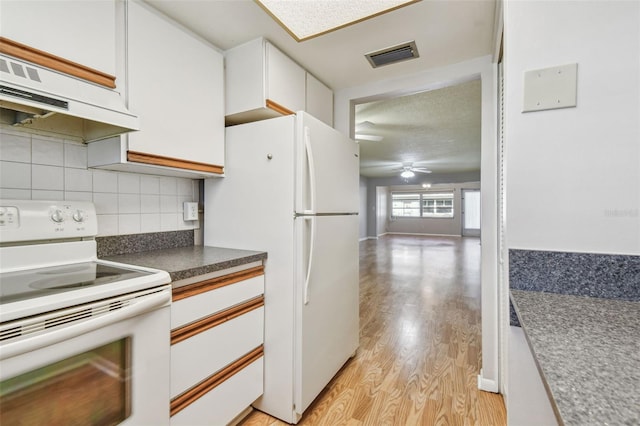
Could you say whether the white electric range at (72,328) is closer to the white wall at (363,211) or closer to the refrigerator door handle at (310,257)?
the refrigerator door handle at (310,257)

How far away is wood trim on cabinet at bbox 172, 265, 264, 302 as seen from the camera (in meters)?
1.21

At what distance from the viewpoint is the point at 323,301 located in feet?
5.74

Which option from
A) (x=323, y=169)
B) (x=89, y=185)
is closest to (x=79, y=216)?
(x=89, y=185)

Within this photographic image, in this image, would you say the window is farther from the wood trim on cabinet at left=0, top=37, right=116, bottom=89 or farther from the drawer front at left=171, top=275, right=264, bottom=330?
the wood trim on cabinet at left=0, top=37, right=116, bottom=89

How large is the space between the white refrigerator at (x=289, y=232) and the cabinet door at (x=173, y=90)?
0.17 meters

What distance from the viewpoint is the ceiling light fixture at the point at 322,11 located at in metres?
1.30

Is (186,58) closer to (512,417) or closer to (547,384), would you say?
(547,384)

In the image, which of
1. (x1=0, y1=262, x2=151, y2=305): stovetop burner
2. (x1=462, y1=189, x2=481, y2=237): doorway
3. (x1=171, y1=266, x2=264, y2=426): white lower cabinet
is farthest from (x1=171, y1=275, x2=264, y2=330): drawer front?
(x1=462, y1=189, x2=481, y2=237): doorway

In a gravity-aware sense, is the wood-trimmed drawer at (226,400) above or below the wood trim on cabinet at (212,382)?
below

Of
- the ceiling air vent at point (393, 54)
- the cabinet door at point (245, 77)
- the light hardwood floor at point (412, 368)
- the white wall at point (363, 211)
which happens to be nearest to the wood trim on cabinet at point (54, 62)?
the cabinet door at point (245, 77)

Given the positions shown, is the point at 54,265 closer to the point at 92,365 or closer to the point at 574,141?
the point at 92,365

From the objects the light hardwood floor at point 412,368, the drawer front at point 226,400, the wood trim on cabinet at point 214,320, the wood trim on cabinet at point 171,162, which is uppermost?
the wood trim on cabinet at point 171,162

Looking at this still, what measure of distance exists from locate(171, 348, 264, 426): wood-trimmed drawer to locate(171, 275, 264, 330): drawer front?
1.19 ft

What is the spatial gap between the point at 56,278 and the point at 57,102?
62cm
